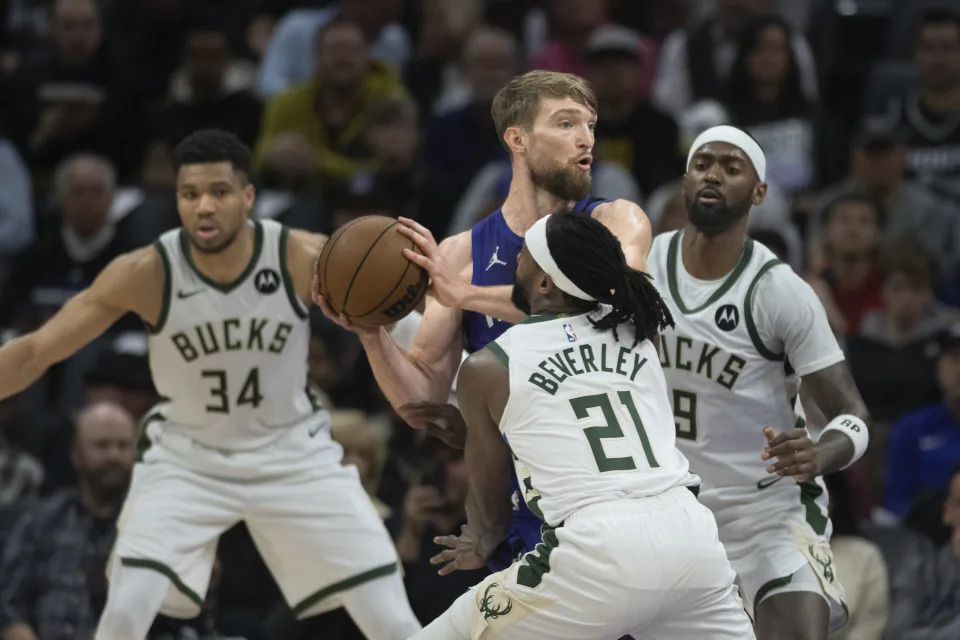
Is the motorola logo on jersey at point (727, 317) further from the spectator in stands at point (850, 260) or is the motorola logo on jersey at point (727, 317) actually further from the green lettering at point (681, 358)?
the spectator in stands at point (850, 260)

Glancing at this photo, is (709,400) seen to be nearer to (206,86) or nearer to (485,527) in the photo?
(485,527)

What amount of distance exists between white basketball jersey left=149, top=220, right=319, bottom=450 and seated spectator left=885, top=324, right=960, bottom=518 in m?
3.68

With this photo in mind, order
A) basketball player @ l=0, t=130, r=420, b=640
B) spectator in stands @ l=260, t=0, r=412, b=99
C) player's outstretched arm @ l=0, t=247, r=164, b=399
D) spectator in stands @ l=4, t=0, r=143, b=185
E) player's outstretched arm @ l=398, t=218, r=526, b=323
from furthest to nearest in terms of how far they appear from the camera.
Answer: spectator in stands @ l=260, t=0, r=412, b=99 → spectator in stands @ l=4, t=0, r=143, b=185 → basketball player @ l=0, t=130, r=420, b=640 → player's outstretched arm @ l=0, t=247, r=164, b=399 → player's outstretched arm @ l=398, t=218, r=526, b=323

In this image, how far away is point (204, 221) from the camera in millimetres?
7184

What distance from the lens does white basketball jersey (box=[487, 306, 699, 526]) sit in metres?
5.21

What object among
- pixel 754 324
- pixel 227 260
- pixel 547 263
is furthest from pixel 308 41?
pixel 547 263

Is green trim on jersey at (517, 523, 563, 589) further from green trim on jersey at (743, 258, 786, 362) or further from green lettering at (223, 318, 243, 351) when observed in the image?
green lettering at (223, 318, 243, 351)

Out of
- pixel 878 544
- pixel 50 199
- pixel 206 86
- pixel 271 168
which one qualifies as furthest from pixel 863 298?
pixel 50 199

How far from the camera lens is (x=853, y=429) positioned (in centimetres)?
609

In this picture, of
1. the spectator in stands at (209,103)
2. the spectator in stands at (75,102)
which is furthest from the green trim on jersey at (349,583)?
the spectator in stands at (75,102)

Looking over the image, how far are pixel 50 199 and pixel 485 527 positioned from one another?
7.09 metres

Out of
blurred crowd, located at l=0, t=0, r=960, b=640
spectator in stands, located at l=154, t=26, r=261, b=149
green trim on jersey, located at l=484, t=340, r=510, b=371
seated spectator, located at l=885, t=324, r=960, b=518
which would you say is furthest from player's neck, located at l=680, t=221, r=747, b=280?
spectator in stands, located at l=154, t=26, r=261, b=149

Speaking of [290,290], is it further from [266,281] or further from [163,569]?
[163,569]

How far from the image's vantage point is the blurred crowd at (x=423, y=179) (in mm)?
8672
